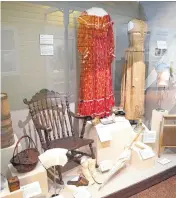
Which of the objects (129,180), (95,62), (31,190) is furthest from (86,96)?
(31,190)

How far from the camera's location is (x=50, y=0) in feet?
7.86

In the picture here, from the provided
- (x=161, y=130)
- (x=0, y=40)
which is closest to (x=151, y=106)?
(x=161, y=130)

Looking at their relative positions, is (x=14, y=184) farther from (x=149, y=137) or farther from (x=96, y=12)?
(x=96, y=12)

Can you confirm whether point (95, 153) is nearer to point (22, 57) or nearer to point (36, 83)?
point (36, 83)

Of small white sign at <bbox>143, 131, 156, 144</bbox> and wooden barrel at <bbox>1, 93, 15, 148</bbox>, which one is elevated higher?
wooden barrel at <bbox>1, 93, 15, 148</bbox>

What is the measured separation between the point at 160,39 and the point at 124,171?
1890 mm

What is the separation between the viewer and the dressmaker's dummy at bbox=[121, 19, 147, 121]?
292cm

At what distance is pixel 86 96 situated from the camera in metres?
2.67

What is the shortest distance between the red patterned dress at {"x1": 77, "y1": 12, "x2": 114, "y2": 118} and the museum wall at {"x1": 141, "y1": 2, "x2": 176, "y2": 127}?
2.37 ft

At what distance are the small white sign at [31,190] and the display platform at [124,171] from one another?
15.4 inches

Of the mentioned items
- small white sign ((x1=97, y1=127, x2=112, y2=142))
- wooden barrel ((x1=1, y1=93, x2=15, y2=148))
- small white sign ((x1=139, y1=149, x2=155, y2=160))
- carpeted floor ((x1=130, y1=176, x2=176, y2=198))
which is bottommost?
carpeted floor ((x1=130, y1=176, x2=176, y2=198))

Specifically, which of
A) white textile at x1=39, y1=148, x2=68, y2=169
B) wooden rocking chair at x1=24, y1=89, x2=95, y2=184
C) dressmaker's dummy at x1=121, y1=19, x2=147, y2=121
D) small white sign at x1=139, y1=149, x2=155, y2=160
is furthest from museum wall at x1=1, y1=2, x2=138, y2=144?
small white sign at x1=139, y1=149, x2=155, y2=160

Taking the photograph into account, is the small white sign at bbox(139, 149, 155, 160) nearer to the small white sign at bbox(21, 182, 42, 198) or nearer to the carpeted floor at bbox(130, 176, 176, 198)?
the carpeted floor at bbox(130, 176, 176, 198)

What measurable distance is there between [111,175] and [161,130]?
0.91m
